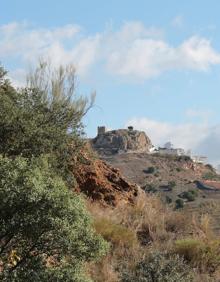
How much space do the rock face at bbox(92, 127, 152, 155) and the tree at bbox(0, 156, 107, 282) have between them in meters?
59.7

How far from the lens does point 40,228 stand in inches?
380

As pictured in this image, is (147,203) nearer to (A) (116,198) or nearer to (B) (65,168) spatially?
(A) (116,198)

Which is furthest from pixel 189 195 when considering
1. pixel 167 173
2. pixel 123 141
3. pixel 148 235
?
pixel 148 235

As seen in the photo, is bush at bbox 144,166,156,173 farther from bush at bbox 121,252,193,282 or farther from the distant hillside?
bush at bbox 121,252,193,282

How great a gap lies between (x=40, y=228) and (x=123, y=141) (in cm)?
7046

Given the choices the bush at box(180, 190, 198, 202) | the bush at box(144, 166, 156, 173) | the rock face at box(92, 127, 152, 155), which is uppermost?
the rock face at box(92, 127, 152, 155)

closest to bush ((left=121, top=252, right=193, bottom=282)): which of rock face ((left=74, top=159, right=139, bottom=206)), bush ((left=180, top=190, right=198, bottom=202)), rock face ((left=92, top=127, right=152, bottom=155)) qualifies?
rock face ((left=74, top=159, right=139, bottom=206))

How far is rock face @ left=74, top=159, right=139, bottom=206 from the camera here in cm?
2269

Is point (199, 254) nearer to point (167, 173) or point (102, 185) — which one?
point (102, 185)

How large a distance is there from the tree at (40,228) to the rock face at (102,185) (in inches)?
462

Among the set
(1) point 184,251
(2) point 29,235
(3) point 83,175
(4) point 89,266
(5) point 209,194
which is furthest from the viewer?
(5) point 209,194

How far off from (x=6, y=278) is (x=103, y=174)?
14.2 metres

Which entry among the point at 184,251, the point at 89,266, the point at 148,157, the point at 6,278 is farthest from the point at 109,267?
the point at 148,157

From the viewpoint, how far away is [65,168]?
20.0m
